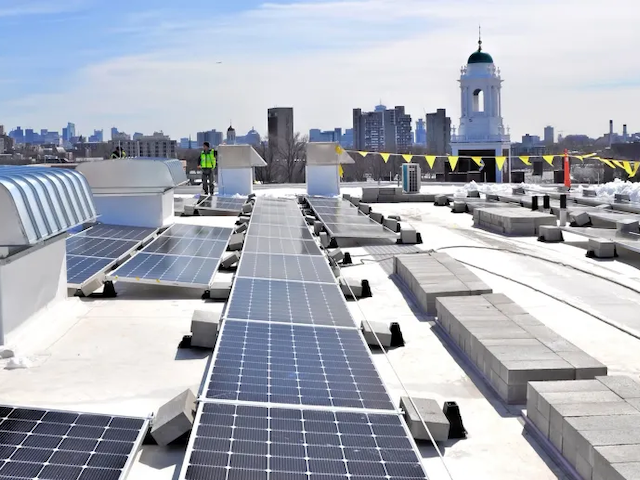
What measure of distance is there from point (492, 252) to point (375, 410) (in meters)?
13.4

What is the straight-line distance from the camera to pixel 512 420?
8266 mm

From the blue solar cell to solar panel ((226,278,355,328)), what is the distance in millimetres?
1257

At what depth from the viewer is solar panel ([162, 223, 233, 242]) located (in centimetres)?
1832

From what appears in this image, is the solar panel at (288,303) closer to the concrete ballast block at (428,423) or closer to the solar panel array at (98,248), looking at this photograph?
the concrete ballast block at (428,423)

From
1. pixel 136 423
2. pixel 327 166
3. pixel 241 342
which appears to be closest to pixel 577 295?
pixel 241 342

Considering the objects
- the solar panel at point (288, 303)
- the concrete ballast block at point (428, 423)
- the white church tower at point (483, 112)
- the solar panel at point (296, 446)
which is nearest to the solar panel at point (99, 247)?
the solar panel at point (288, 303)

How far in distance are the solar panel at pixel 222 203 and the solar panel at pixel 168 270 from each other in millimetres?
10680

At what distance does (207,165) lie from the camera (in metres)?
32.2

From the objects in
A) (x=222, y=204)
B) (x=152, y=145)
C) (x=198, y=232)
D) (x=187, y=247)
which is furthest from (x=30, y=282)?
(x=152, y=145)

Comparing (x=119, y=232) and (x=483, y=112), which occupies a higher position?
(x=483, y=112)

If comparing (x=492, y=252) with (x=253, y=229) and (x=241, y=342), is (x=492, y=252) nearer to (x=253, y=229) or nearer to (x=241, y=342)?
(x=253, y=229)

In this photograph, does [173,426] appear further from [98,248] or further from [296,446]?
[98,248]

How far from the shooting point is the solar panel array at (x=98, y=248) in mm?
13414

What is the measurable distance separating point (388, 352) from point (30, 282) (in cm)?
499
